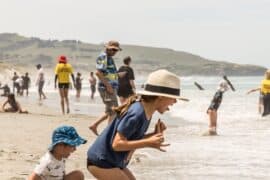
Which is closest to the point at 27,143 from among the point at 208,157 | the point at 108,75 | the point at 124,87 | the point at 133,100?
the point at 108,75

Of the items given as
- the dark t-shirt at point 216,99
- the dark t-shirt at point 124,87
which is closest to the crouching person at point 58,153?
the dark t-shirt at point 124,87

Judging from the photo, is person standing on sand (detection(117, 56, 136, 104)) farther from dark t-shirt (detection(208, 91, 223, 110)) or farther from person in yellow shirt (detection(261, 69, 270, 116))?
person in yellow shirt (detection(261, 69, 270, 116))

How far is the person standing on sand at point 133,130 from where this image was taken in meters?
4.98

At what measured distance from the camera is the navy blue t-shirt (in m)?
4.99

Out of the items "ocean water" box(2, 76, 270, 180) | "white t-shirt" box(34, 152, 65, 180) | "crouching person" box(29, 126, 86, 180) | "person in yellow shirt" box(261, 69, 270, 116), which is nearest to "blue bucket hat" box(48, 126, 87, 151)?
"crouching person" box(29, 126, 86, 180)

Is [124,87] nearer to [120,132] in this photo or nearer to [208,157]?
[208,157]

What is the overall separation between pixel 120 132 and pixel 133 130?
0.32ft

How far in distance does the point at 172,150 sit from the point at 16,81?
27.8 m

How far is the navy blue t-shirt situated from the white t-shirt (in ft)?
1.20

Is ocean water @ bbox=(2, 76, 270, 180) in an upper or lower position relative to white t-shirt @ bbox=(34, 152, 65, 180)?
lower

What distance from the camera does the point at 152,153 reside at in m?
10.6

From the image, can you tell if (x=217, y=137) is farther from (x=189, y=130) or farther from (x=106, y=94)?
(x=106, y=94)

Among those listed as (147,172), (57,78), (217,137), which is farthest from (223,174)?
(57,78)

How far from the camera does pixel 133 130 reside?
499 cm
